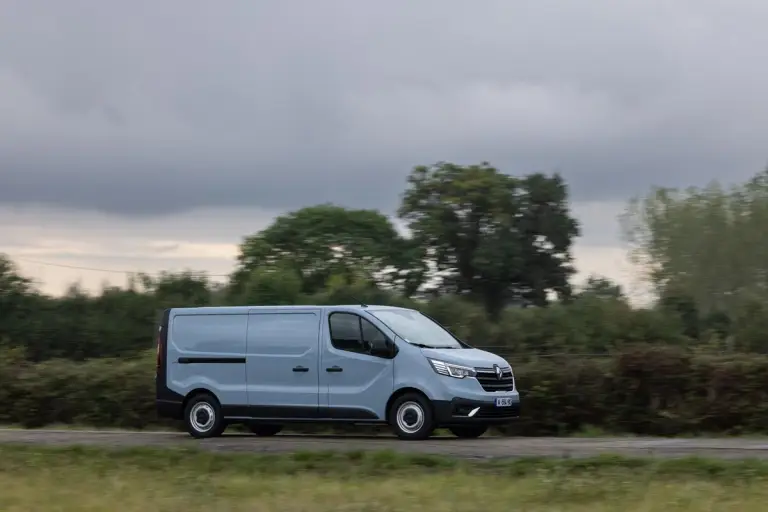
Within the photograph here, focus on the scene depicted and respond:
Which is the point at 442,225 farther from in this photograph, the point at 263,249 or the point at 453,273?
the point at 263,249

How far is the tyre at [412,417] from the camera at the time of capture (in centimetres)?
1559

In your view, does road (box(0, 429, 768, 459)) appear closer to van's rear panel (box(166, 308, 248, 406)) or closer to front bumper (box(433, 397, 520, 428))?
front bumper (box(433, 397, 520, 428))

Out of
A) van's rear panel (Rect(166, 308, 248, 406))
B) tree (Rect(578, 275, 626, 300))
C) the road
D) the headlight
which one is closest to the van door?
van's rear panel (Rect(166, 308, 248, 406))

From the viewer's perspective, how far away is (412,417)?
1576 cm

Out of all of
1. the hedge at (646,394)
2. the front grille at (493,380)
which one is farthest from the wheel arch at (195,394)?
the hedge at (646,394)

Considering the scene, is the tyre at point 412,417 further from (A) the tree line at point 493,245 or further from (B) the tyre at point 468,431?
(A) the tree line at point 493,245

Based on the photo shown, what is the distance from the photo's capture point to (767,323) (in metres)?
24.3

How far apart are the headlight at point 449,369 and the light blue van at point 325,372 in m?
0.01

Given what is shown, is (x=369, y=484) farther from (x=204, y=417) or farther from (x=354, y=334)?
(x=204, y=417)

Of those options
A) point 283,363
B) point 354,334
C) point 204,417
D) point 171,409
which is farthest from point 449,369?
point 171,409

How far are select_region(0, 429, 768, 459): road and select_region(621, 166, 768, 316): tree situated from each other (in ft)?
101

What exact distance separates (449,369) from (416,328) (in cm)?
116

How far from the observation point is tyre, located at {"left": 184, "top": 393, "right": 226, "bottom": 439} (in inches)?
666

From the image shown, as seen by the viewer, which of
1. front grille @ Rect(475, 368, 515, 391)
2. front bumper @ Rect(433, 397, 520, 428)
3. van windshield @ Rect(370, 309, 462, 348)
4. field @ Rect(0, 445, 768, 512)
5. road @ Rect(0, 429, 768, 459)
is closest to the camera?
field @ Rect(0, 445, 768, 512)
